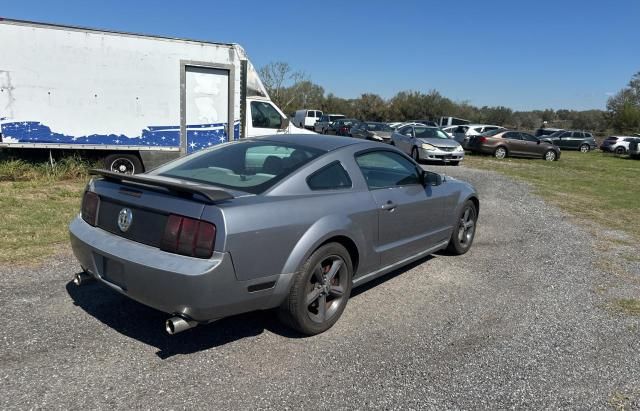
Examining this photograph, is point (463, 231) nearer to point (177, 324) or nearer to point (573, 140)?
point (177, 324)

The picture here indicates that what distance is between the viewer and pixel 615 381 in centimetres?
326

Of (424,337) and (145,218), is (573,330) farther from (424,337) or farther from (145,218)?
(145,218)

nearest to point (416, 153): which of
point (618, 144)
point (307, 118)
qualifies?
point (618, 144)

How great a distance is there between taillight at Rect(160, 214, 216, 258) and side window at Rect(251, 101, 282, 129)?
8.84 metres

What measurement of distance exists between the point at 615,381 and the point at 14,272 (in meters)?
5.19

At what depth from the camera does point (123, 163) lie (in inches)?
405

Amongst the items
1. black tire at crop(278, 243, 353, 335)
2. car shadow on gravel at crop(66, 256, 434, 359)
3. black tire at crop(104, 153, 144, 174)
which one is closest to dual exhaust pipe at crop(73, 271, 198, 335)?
car shadow on gravel at crop(66, 256, 434, 359)

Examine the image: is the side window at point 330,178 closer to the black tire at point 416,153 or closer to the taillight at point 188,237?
the taillight at point 188,237

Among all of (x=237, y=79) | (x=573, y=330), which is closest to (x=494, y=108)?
(x=237, y=79)

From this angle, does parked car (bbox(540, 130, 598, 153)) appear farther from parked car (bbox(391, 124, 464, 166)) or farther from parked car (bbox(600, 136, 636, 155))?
parked car (bbox(391, 124, 464, 166))

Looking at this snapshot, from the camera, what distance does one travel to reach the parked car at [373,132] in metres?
24.9

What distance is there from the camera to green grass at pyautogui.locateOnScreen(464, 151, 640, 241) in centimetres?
934

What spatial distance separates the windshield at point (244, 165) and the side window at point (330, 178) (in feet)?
0.46

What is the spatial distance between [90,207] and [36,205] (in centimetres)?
466
